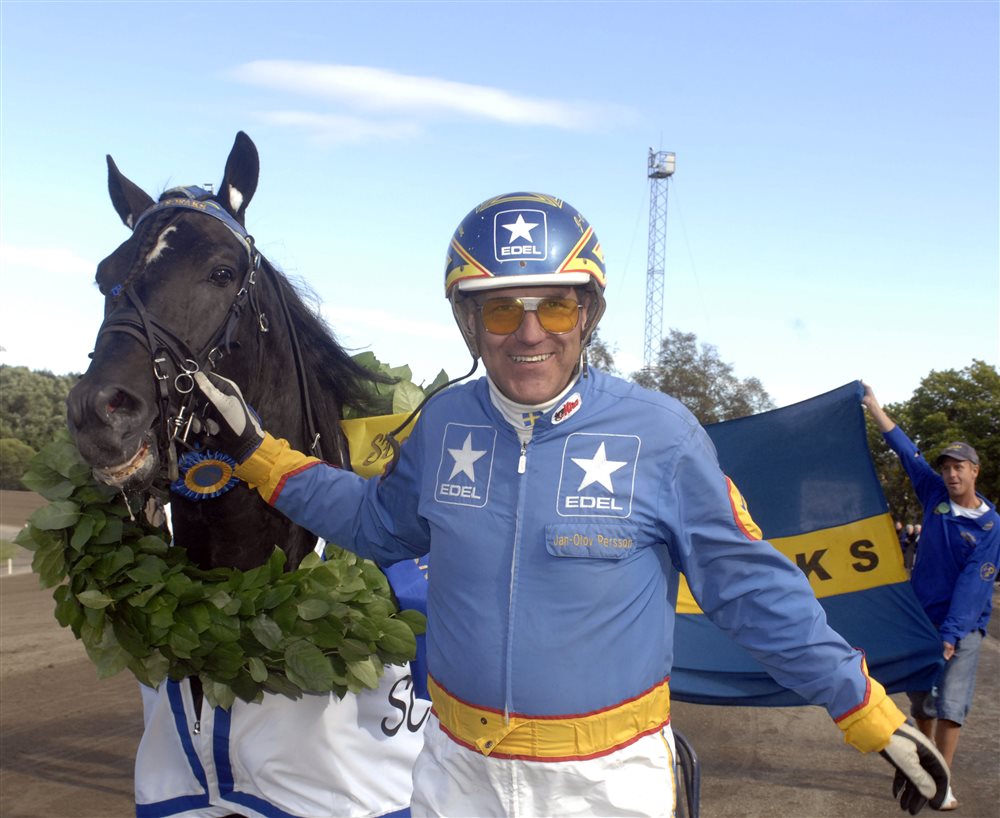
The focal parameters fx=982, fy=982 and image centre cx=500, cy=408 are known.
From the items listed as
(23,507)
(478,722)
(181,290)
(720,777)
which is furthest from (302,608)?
(23,507)

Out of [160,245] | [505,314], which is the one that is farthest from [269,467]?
[505,314]

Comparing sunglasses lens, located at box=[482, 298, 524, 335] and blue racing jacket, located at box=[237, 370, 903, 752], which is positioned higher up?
sunglasses lens, located at box=[482, 298, 524, 335]

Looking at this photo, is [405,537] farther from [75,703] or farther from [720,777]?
[75,703]

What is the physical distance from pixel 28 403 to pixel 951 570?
32054 mm

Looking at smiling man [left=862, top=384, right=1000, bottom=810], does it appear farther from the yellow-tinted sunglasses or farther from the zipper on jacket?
the zipper on jacket

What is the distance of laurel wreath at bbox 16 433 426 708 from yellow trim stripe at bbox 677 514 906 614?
2.86 meters

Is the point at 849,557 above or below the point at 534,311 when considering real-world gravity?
below

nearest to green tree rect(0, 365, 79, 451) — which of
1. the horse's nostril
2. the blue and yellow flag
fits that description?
the blue and yellow flag

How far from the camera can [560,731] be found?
2.14m

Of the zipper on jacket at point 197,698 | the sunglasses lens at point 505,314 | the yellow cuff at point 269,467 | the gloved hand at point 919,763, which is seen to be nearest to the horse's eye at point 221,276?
the yellow cuff at point 269,467

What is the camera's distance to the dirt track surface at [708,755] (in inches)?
213

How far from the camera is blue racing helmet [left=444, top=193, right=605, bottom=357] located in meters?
2.32

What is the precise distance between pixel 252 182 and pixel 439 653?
163cm

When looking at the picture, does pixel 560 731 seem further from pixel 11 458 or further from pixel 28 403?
pixel 28 403
